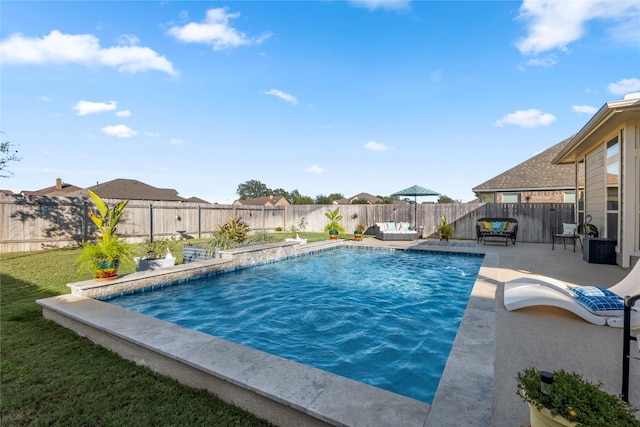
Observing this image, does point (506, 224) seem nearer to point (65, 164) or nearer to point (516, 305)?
point (516, 305)

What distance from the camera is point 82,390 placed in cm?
255

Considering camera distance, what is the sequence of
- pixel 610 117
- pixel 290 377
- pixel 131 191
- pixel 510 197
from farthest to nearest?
pixel 131 191, pixel 510 197, pixel 610 117, pixel 290 377

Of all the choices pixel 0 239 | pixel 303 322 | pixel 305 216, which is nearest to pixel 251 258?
pixel 303 322

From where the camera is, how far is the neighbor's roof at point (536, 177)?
16969mm

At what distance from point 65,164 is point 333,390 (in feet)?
70.7

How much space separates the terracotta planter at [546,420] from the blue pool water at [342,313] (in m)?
1.36

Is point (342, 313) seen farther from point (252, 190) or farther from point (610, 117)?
point (252, 190)

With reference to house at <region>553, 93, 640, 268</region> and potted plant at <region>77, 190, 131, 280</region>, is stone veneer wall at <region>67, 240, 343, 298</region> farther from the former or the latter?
house at <region>553, 93, 640, 268</region>

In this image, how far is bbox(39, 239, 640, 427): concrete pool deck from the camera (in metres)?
2.06

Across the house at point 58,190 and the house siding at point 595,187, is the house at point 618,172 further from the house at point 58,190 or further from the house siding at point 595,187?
the house at point 58,190

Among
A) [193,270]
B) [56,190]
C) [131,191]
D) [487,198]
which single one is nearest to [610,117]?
[193,270]

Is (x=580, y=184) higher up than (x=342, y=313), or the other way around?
(x=580, y=184)

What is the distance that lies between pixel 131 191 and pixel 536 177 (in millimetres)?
32270

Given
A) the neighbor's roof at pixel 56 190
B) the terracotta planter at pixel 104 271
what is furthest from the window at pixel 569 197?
the neighbor's roof at pixel 56 190
